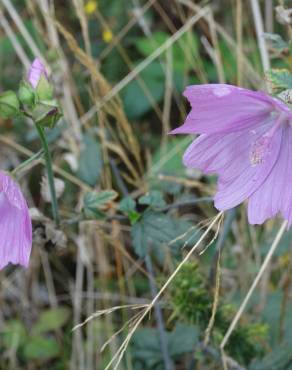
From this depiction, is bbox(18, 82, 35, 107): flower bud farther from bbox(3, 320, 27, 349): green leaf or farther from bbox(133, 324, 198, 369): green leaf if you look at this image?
bbox(3, 320, 27, 349): green leaf

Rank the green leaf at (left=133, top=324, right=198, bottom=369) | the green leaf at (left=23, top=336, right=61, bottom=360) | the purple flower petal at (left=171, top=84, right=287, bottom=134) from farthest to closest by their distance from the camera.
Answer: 1. the green leaf at (left=23, top=336, right=61, bottom=360)
2. the green leaf at (left=133, top=324, right=198, bottom=369)
3. the purple flower petal at (left=171, top=84, right=287, bottom=134)

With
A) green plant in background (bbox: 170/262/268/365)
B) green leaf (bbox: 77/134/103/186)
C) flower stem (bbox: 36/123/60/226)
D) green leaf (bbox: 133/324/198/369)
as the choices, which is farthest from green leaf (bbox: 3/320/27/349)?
flower stem (bbox: 36/123/60/226)

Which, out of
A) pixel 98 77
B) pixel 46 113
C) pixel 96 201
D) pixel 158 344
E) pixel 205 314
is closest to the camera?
pixel 46 113

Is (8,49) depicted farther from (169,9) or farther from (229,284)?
(229,284)

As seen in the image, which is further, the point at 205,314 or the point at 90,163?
the point at 90,163

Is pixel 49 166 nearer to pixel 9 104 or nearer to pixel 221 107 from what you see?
pixel 9 104

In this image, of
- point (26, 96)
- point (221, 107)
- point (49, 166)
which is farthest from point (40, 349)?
point (221, 107)

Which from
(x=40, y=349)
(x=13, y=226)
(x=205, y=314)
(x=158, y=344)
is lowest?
(x=40, y=349)
